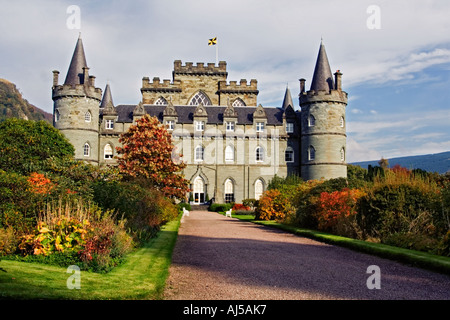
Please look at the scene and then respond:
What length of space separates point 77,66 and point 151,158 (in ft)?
78.5

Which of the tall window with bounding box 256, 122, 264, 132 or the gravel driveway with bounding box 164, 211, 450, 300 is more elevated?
the tall window with bounding box 256, 122, 264, 132

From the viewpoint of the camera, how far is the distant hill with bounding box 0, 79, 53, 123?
115 metres

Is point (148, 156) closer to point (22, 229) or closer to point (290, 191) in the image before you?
point (290, 191)

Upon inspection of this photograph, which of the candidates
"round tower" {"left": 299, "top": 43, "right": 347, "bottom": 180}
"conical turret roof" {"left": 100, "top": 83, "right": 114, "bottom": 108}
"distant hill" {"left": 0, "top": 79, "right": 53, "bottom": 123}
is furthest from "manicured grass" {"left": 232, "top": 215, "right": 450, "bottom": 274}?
"distant hill" {"left": 0, "top": 79, "right": 53, "bottom": 123}

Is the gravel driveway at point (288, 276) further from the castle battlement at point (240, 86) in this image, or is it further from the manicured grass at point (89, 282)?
the castle battlement at point (240, 86)

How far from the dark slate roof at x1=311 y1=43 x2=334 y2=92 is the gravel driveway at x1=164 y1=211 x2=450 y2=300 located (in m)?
35.3

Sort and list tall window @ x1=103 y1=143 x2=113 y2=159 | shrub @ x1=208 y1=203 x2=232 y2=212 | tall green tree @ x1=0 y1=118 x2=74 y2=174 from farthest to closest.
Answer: tall window @ x1=103 y1=143 x2=113 y2=159
shrub @ x1=208 y1=203 x2=232 y2=212
tall green tree @ x1=0 y1=118 x2=74 y2=174

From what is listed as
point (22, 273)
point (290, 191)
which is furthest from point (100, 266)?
point (290, 191)

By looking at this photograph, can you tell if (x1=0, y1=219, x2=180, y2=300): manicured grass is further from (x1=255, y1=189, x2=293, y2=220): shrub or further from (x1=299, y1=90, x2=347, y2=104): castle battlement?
(x1=299, y1=90, x2=347, y2=104): castle battlement

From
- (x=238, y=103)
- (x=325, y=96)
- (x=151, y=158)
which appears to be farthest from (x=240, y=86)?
(x=151, y=158)

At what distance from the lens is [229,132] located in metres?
49.8

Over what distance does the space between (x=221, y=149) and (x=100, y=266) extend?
40498 mm

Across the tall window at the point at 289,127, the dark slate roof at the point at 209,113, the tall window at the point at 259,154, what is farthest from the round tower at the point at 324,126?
the tall window at the point at 259,154

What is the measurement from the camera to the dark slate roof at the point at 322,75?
46844 mm
